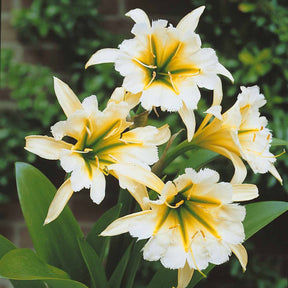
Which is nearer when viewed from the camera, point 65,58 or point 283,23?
point 283,23

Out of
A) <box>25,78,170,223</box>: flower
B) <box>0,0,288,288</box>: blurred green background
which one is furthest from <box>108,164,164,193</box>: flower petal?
<box>0,0,288,288</box>: blurred green background

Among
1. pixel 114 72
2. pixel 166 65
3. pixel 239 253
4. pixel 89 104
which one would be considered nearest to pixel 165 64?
pixel 166 65

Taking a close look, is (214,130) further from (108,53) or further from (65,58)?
(65,58)

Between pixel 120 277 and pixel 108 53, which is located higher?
pixel 108 53

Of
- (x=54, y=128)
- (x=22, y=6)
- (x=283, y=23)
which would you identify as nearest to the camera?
(x=54, y=128)

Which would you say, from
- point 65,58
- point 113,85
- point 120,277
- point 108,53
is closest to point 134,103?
point 108,53

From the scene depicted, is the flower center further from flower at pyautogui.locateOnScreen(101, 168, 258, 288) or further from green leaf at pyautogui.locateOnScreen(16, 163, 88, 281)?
green leaf at pyautogui.locateOnScreen(16, 163, 88, 281)

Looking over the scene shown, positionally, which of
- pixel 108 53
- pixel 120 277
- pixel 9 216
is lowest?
A: pixel 9 216
